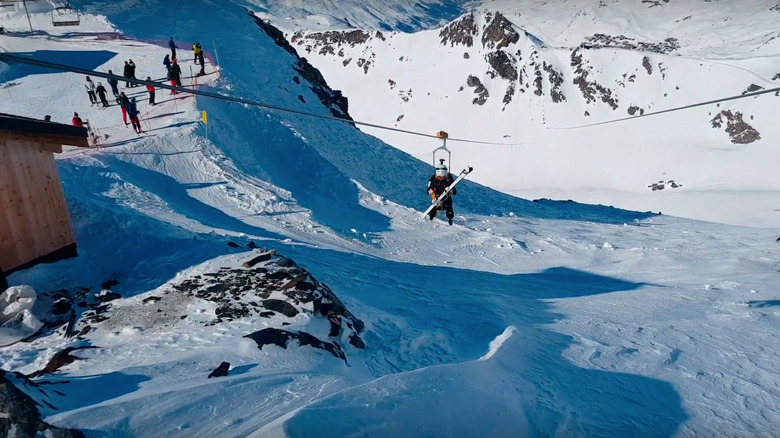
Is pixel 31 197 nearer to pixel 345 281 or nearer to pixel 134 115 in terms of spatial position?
pixel 345 281

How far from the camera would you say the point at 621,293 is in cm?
1379

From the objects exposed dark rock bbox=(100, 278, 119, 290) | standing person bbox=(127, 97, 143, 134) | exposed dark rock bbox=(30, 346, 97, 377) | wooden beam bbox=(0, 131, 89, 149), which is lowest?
exposed dark rock bbox=(30, 346, 97, 377)

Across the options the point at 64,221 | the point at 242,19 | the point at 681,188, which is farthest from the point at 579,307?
the point at 681,188

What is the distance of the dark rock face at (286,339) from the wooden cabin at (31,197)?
4414 millimetres

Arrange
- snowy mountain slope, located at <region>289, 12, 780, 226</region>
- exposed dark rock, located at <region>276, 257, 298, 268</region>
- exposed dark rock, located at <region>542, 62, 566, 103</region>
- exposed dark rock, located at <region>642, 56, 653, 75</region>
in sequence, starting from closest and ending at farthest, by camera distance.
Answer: exposed dark rock, located at <region>276, 257, 298, 268</region> < snowy mountain slope, located at <region>289, 12, 780, 226</region> < exposed dark rock, located at <region>642, 56, 653, 75</region> < exposed dark rock, located at <region>542, 62, 566, 103</region>

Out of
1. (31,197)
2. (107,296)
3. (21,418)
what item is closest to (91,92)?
(31,197)

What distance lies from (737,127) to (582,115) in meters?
19.3

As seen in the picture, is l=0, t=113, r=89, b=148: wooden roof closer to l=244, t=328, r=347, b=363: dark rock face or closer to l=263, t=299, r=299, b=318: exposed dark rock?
l=263, t=299, r=299, b=318: exposed dark rock

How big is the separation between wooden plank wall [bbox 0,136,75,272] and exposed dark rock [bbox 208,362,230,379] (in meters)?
5.20

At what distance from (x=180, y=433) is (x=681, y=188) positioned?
63.5 meters

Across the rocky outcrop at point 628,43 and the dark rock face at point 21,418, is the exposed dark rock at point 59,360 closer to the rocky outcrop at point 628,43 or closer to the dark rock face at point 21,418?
the dark rock face at point 21,418

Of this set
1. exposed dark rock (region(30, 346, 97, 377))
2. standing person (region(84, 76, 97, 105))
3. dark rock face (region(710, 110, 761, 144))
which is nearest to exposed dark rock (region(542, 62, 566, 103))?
dark rock face (region(710, 110, 761, 144))

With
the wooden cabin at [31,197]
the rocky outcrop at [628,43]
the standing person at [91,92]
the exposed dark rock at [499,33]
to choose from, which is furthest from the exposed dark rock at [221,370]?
the rocky outcrop at [628,43]

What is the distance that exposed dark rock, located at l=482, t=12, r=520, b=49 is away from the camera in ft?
270
